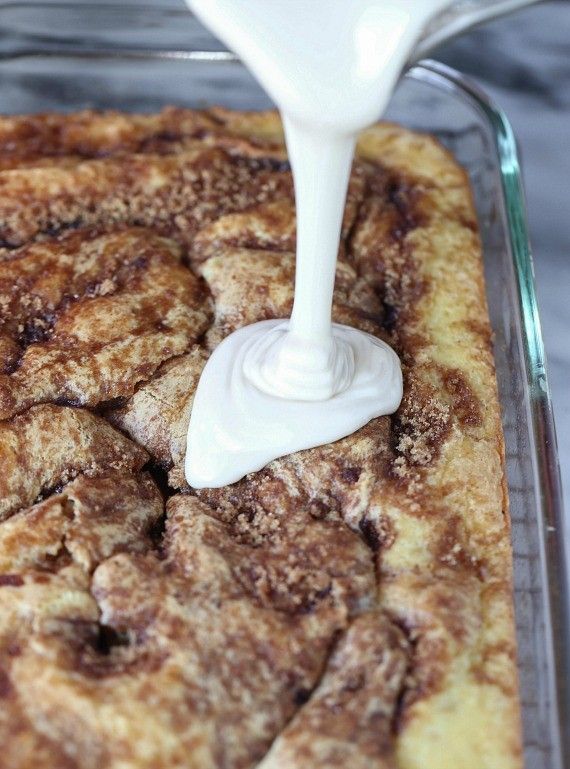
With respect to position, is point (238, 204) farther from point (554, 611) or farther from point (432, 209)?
point (554, 611)

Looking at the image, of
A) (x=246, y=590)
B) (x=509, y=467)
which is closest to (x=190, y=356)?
(x=246, y=590)

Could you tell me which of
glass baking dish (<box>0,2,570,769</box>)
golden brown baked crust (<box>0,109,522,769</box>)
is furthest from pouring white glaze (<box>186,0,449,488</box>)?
glass baking dish (<box>0,2,570,769</box>)

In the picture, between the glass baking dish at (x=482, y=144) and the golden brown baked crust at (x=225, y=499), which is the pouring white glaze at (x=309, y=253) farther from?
the glass baking dish at (x=482, y=144)

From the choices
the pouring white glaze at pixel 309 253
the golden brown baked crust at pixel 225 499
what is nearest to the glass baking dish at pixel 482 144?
the golden brown baked crust at pixel 225 499

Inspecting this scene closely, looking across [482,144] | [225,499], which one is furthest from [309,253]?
[482,144]

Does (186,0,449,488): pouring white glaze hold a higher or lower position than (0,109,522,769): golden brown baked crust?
higher

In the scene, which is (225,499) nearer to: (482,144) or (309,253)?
(309,253)

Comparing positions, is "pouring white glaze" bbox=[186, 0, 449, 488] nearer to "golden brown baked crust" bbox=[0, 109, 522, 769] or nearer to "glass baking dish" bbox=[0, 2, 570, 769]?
"golden brown baked crust" bbox=[0, 109, 522, 769]
